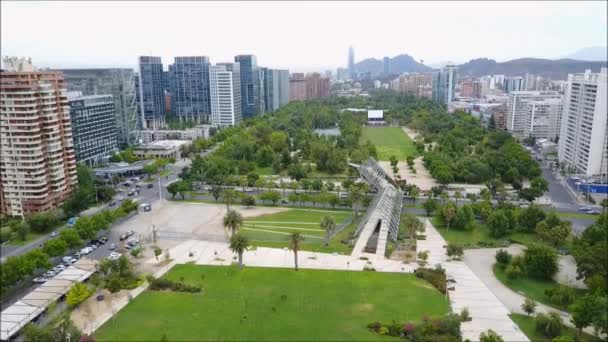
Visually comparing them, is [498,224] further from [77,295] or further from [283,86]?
[283,86]

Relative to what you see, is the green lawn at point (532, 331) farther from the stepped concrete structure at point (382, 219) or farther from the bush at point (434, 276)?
the stepped concrete structure at point (382, 219)

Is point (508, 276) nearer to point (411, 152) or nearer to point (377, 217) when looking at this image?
point (377, 217)

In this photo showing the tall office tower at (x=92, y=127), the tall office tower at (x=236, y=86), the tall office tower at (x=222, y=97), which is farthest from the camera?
the tall office tower at (x=236, y=86)

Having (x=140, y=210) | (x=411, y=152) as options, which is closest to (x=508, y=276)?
(x=140, y=210)

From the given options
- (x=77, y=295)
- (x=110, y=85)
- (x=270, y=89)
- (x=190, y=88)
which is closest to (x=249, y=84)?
(x=270, y=89)

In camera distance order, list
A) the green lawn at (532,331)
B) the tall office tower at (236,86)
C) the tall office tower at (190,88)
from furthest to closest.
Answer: the tall office tower at (190,88) < the tall office tower at (236,86) < the green lawn at (532,331)

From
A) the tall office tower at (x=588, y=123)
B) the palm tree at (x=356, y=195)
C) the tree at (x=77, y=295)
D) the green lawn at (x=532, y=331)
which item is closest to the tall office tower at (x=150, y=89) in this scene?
the palm tree at (x=356, y=195)
